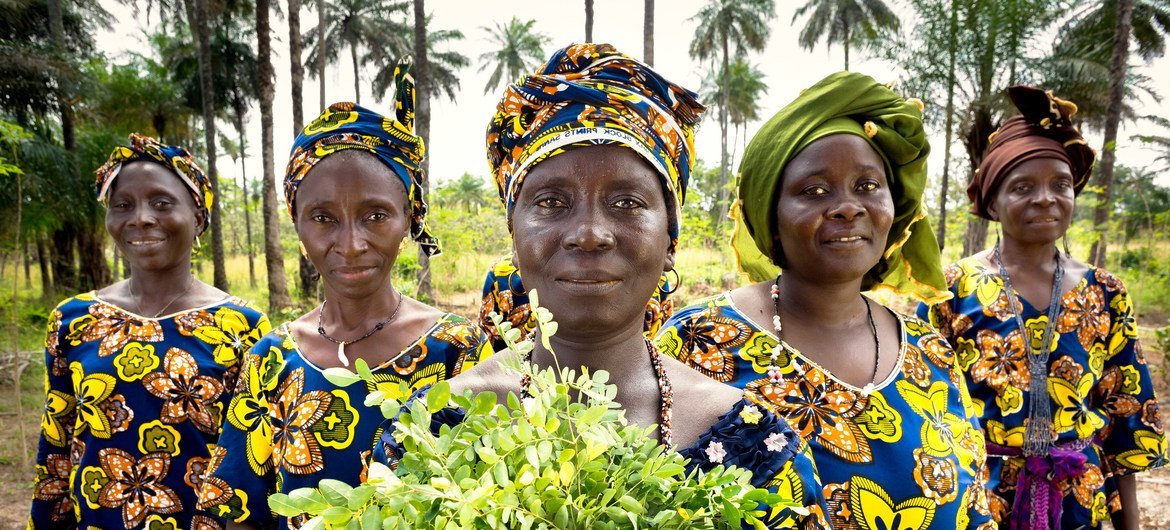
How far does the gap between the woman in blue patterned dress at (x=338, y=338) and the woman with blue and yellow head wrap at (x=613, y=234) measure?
0.57m

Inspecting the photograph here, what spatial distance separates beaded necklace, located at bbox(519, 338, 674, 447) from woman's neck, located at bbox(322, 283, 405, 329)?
0.76m

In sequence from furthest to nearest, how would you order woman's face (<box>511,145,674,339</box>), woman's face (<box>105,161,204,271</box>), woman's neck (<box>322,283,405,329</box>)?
woman's face (<box>105,161,204,271</box>), woman's neck (<box>322,283,405,329</box>), woman's face (<box>511,145,674,339</box>)

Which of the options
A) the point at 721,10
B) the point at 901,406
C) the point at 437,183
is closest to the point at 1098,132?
the point at 721,10

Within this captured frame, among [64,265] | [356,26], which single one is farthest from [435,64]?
[64,265]

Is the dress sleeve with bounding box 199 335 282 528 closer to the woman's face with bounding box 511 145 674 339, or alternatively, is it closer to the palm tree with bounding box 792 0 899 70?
the woman's face with bounding box 511 145 674 339

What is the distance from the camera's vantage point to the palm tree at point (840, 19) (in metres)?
33.9

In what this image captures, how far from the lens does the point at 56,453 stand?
2307 millimetres

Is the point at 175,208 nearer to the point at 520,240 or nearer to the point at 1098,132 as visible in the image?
the point at 520,240

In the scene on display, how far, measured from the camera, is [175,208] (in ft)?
8.29

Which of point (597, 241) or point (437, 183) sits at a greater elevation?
point (437, 183)

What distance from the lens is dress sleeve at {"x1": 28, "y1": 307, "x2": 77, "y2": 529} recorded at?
7.54ft

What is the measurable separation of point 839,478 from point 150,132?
2652 cm

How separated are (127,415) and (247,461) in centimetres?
87

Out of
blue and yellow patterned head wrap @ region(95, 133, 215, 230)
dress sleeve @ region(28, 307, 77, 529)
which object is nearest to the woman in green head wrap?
blue and yellow patterned head wrap @ region(95, 133, 215, 230)
